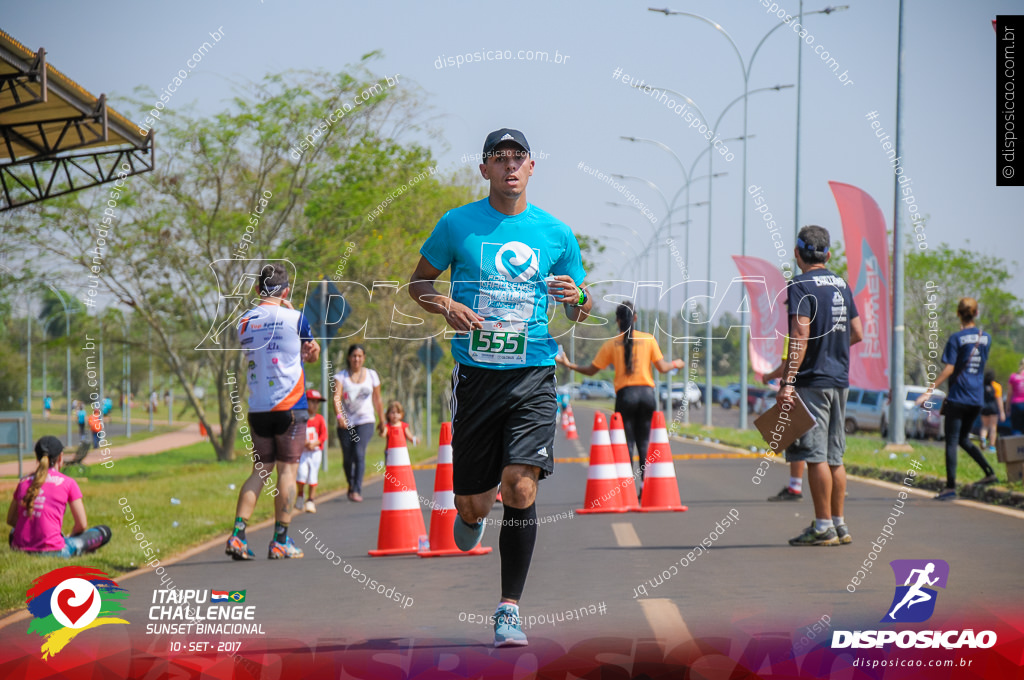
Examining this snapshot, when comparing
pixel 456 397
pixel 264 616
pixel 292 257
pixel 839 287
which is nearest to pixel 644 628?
pixel 456 397

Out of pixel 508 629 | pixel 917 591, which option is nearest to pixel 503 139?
pixel 508 629

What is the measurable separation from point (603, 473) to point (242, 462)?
50.3 feet

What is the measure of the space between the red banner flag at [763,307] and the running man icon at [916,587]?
1020cm

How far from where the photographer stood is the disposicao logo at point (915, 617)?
480 centimetres

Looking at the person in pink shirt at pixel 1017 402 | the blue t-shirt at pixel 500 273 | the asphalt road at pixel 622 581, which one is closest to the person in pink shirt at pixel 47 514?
the asphalt road at pixel 622 581

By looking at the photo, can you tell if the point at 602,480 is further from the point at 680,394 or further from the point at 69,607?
the point at 680,394

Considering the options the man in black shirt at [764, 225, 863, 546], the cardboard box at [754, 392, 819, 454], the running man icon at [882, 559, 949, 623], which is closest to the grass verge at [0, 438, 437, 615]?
the cardboard box at [754, 392, 819, 454]

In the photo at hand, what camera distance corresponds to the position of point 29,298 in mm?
24578

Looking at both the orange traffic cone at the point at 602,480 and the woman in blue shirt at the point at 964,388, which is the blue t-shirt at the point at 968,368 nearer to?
the woman in blue shirt at the point at 964,388

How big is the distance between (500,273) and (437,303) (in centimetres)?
31

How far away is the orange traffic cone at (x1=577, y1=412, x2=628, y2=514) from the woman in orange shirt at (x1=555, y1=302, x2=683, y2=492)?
37 centimetres

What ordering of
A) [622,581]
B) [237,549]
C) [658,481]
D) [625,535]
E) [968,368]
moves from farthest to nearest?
[968,368]
[658,481]
[625,535]
[237,549]
[622,581]

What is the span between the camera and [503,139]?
5.25m

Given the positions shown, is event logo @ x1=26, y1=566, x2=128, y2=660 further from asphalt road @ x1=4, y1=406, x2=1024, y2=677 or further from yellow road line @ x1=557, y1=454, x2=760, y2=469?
yellow road line @ x1=557, y1=454, x2=760, y2=469
